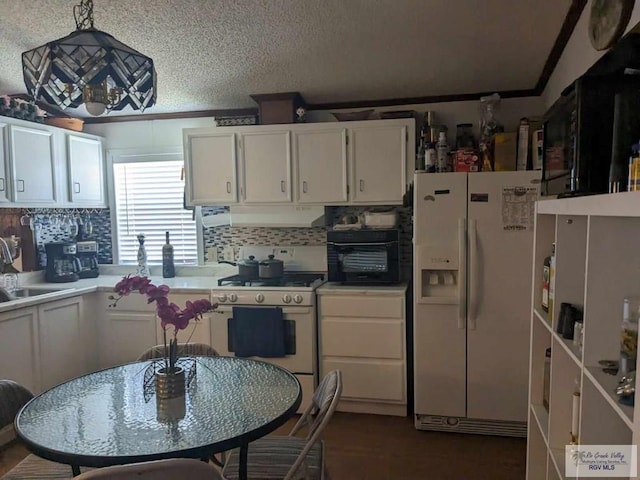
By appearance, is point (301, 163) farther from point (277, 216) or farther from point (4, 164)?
point (4, 164)

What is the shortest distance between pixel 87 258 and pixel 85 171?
779 millimetres

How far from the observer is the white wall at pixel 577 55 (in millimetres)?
2125

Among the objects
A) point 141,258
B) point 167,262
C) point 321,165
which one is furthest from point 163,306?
point 141,258

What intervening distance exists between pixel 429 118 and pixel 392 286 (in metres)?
1.28

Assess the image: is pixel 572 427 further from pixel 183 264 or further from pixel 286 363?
pixel 183 264

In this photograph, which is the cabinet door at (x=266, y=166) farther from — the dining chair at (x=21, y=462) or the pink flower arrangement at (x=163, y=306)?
the dining chair at (x=21, y=462)

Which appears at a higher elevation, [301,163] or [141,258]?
[301,163]

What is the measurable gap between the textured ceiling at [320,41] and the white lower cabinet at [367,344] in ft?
5.01

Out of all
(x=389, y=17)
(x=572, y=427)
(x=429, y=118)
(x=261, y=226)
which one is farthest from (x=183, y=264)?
(x=572, y=427)

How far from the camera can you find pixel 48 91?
169cm

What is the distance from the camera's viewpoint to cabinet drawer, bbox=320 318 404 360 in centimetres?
322

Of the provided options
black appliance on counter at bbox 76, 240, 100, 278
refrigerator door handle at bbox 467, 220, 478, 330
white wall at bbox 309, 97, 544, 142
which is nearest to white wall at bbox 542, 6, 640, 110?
white wall at bbox 309, 97, 544, 142

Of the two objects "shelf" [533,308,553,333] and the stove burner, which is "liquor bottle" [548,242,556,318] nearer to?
"shelf" [533,308,553,333]

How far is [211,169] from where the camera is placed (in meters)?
3.79
